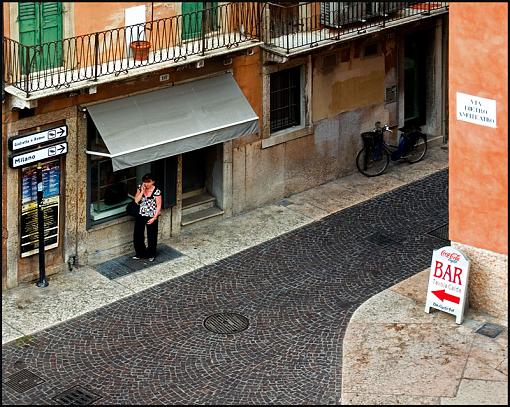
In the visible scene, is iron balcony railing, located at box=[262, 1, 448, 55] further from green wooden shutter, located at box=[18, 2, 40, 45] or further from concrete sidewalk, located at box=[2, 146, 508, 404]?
green wooden shutter, located at box=[18, 2, 40, 45]

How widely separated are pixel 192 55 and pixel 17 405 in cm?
706

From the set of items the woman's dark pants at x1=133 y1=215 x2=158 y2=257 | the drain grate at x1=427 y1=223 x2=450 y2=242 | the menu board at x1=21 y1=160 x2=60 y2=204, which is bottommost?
the drain grate at x1=427 y1=223 x2=450 y2=242

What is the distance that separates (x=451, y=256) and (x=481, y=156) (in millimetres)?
1610

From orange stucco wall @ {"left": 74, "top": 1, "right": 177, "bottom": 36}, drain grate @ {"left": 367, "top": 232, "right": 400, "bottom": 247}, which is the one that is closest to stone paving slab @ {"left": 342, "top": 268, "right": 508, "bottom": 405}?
drain grate @ {"left": 367, "top": 232, "right": 400, "bottom": 247}

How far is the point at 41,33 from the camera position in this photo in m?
20.5

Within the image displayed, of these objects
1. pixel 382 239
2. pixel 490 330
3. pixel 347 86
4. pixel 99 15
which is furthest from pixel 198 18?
pixel 490 330

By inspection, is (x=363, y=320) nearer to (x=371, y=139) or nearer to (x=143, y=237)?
(x=143, y=237)

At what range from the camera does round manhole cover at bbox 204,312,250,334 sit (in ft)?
66.7

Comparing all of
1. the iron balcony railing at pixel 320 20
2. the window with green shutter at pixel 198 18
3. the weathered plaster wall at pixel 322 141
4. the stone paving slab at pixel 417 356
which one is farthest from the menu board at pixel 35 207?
the stone paving slab at pixel 417 356

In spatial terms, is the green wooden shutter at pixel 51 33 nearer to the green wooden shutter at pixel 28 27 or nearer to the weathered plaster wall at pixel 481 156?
the green wooden shutter at pixel 28 27

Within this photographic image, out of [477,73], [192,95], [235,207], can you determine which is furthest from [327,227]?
[477,73]

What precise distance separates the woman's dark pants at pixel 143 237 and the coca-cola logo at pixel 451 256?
5263mm

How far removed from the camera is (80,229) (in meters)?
22.4

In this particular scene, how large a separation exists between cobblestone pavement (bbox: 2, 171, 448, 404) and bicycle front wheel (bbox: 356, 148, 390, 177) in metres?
2.14
